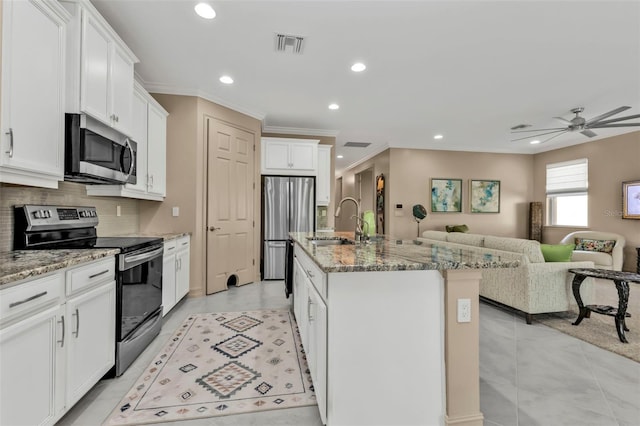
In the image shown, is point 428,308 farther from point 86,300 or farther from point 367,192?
point 367,192

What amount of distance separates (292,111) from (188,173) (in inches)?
74.1

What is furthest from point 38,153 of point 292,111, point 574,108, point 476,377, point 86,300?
point 574,108

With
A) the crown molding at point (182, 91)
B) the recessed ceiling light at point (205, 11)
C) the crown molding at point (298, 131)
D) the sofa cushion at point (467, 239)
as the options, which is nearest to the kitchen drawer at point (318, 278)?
the recessed ceiling light at point (205, 11)

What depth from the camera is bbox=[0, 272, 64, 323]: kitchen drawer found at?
3.72ft

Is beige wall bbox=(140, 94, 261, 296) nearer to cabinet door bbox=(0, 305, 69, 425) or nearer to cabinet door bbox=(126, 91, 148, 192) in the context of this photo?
cabinet door bbox=(126, 91, 148, 192)

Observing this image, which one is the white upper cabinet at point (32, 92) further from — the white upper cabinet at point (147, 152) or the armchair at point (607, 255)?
the armchair at point (607, 255)

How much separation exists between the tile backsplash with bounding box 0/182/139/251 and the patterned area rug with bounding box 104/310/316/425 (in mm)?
1262

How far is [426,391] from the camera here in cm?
146

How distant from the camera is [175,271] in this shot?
3.18 meters

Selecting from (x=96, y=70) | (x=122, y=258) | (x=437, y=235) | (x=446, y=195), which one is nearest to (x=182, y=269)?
(x=122, y=258)

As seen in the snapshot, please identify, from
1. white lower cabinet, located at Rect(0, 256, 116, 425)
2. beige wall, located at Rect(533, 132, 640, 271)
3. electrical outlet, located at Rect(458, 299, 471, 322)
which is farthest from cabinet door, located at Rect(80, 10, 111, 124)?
beige wall, located at Rect(533, 132, 640, 271)

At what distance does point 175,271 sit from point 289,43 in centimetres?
264

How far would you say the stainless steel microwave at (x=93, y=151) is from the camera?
1.88 meters

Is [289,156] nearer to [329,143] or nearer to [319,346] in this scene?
[329,143]
